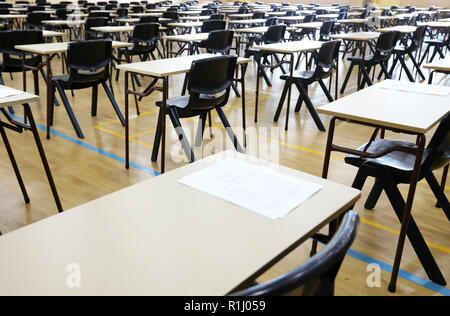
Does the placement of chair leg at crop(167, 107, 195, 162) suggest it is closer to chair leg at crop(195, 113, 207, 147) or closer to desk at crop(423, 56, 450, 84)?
chair leg at crop(195, 113, 207, 147)

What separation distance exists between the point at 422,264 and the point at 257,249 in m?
1.54

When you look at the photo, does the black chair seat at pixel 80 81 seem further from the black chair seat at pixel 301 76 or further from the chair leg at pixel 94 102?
the black chair seat at pixel 301 76

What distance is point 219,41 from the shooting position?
5320 millimetres

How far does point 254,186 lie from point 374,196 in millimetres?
1778

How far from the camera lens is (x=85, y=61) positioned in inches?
146

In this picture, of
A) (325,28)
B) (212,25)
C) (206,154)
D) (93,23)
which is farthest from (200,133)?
(325,28)

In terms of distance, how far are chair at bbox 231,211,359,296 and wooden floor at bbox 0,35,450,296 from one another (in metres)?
1.37

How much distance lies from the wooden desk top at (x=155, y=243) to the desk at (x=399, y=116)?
0.77 metres

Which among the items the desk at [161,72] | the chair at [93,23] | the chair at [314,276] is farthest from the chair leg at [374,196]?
the chair at [93,23]

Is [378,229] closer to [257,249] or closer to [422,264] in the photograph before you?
[422,264]

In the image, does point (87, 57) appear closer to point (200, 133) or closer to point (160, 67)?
point (160, 67)

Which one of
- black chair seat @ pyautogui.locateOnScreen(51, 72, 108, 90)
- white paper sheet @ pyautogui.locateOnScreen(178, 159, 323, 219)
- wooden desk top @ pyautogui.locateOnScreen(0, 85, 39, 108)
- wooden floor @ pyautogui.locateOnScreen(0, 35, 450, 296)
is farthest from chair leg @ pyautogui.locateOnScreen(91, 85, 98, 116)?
white paper sheet @ pyautogui.locateOnScreen(178, 159, 323, 219)
